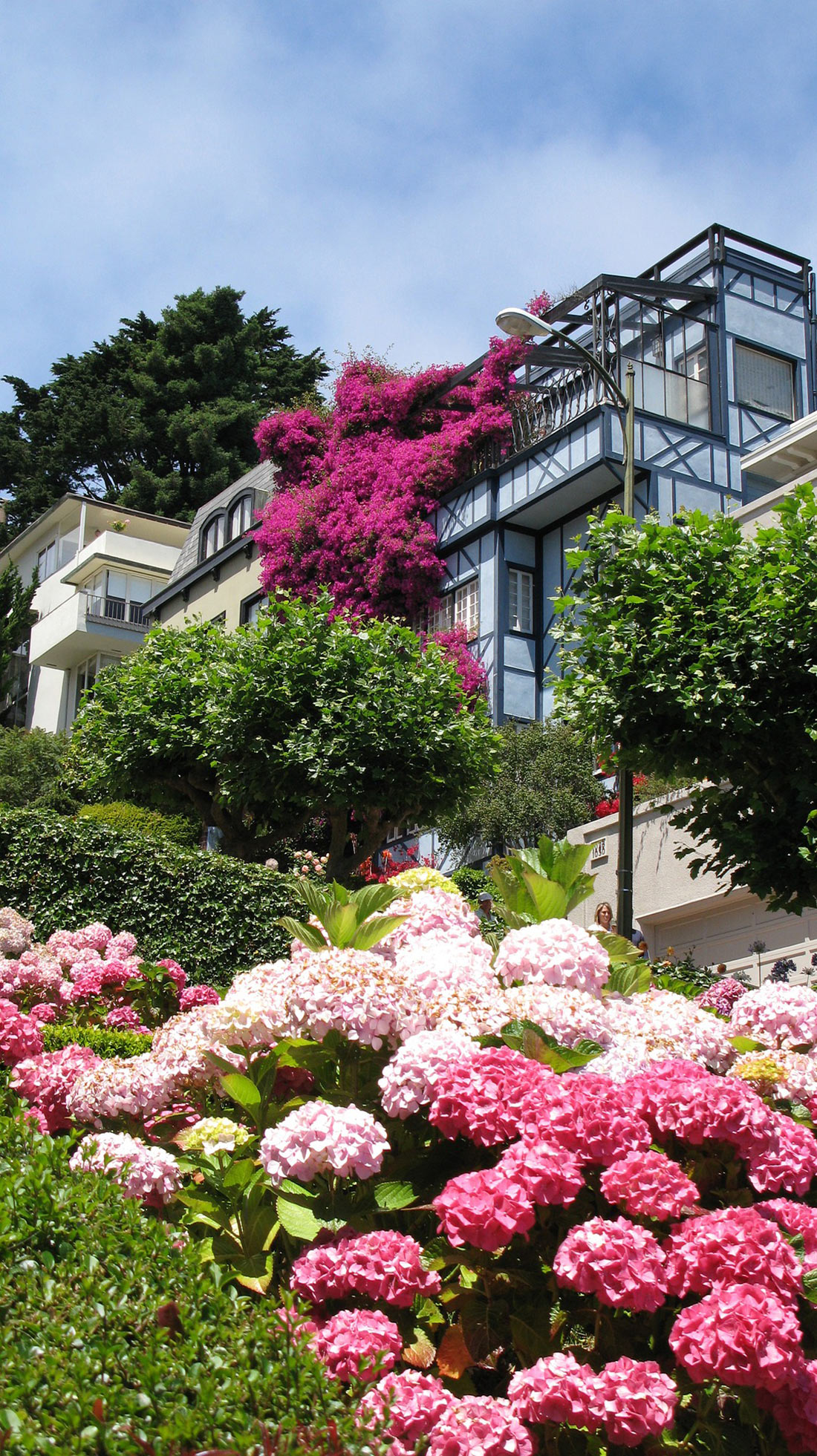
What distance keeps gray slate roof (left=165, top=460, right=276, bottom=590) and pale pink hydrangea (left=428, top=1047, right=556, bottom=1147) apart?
28.4m

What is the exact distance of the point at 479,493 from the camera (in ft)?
A: 83.8

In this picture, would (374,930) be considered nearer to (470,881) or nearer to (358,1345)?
(358,1345)

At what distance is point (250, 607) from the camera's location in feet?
110

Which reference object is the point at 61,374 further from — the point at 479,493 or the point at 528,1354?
the point at 528,1354

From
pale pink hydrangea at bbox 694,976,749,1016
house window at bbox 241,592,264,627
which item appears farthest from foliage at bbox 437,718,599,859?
pale pink hydrangea at bbox 694,976,749,1016

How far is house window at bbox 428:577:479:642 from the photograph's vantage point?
25109mm

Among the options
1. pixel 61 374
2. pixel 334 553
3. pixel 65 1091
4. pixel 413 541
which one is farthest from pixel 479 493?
pixel 61 374

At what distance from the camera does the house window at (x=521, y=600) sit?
81.6ft

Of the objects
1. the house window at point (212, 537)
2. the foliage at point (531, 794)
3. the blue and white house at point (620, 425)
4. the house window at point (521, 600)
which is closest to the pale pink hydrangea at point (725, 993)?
the foliage at point (531, 794)

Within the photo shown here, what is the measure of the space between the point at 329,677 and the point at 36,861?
5.46 meters

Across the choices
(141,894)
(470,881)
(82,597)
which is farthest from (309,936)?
(82,597)

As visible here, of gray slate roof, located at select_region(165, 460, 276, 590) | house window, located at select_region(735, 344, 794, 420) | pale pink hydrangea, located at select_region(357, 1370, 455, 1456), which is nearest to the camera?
pale pink hydrangea, located at select_region(357, 1370, 455, 1456)

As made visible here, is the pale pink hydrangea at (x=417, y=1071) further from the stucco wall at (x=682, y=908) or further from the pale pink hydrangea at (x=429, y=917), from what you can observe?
the stucco wall at (x=682, y=908)

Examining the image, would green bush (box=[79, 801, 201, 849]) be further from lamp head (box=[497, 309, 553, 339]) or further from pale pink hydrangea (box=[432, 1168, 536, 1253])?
pale pink hydrangea (box=[432, 1168, 536, 1253])
